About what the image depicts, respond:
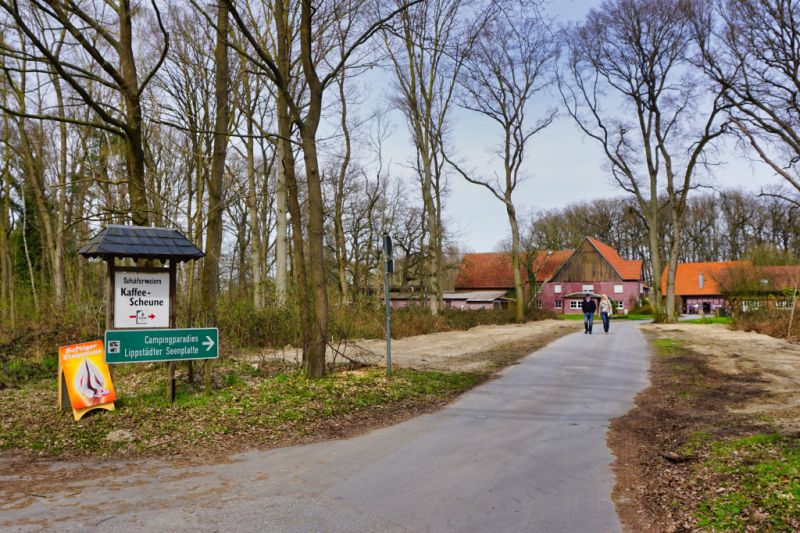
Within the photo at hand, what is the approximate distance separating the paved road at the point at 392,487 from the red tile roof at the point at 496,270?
5992cm

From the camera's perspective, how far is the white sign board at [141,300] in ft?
28.9

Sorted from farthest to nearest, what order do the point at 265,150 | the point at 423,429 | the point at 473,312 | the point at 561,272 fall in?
1. the point at 561,272
2. the point at 473,312
3. the point at 265,150
4. the point at 423,429

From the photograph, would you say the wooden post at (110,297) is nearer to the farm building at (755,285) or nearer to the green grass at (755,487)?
the green grass at (755,487)

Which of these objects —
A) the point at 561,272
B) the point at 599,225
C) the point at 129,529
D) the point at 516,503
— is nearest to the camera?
the point at 129,529

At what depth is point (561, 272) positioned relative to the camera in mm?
68312

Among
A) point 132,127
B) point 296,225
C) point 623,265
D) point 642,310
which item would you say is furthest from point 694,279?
point 132,127

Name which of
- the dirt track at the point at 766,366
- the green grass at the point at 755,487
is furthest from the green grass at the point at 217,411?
the dirt track at the point at 766,366

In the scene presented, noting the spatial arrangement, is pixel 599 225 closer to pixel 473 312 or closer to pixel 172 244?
pixel 473 312

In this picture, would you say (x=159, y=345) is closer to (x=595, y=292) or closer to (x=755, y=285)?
(x=755, y=285)

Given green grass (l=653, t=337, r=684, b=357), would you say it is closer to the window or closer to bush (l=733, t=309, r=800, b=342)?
bush (l=733, t=309, r=800, b=342)

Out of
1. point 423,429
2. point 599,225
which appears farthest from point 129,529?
point 599,225

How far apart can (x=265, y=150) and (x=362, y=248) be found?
18.3 m

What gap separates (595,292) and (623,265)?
446 centimetres

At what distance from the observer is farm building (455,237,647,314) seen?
6600 centimetres
